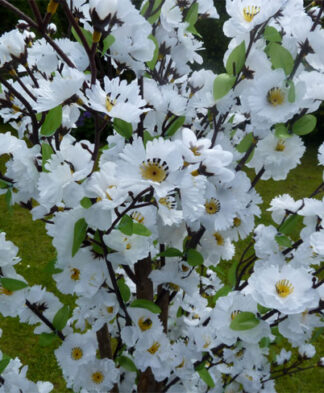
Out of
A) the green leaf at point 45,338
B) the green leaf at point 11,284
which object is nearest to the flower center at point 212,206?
the green leaf at point 11,284

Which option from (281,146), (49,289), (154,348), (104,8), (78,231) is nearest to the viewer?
(104,8)

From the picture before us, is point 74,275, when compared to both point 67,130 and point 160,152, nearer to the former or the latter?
point 67,130

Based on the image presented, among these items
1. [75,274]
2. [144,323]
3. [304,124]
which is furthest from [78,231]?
[304,124]

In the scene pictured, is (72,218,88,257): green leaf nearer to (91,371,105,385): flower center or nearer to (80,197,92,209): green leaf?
(80,197,92,209): green leaf

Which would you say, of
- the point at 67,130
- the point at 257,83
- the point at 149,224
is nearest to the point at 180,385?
the point at 149,224

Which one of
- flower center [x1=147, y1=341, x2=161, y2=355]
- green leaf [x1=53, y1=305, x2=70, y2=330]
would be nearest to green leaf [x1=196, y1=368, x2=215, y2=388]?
flower center [x1=147, y1=341, x2=161, y2=355]

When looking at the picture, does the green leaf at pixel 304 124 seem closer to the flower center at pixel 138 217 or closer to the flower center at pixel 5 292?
the flower center at pixel 138 217

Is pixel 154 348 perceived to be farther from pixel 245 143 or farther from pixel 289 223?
pixel 245 143
